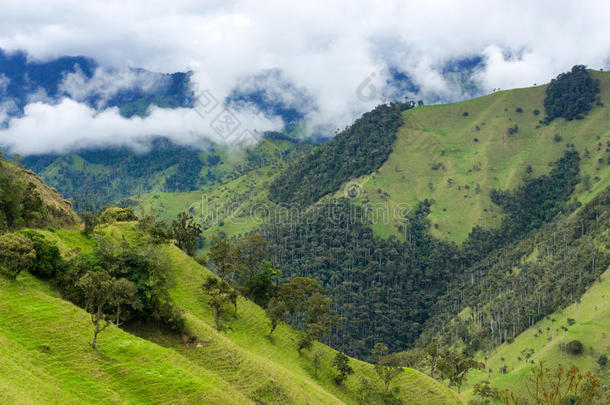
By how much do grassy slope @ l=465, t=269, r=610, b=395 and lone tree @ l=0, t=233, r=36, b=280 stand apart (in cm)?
12752

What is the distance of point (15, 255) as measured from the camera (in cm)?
4359

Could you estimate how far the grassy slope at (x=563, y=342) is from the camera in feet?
405

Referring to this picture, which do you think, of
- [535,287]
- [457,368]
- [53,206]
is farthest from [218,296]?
[535,287]

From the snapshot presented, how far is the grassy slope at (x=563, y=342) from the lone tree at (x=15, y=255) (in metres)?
128

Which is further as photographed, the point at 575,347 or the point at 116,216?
the point at 575,347

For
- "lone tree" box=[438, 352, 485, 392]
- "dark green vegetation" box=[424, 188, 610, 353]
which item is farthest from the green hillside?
"dark green vegetation" box=[424, 188, 610, 353]

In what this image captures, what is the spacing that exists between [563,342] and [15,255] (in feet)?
467

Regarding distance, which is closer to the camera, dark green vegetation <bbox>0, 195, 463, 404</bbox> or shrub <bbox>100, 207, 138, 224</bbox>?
dark green vegetation <bbox>0, 195, 463, 404</bbox>

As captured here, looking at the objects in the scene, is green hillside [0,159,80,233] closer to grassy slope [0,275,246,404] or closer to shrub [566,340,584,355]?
grassy slope [0,275,246,404]

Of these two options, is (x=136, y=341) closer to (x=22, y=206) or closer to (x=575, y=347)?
(x=22, y=206)

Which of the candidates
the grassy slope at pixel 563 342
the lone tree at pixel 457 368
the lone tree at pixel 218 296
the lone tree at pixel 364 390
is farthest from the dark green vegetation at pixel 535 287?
the lone tree at pixel 218 296

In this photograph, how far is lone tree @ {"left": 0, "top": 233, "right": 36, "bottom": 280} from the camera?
43156 mm

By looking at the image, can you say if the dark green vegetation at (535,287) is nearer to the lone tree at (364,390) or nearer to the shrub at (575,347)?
the shrub at (575,347)

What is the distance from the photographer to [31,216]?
62062mm
